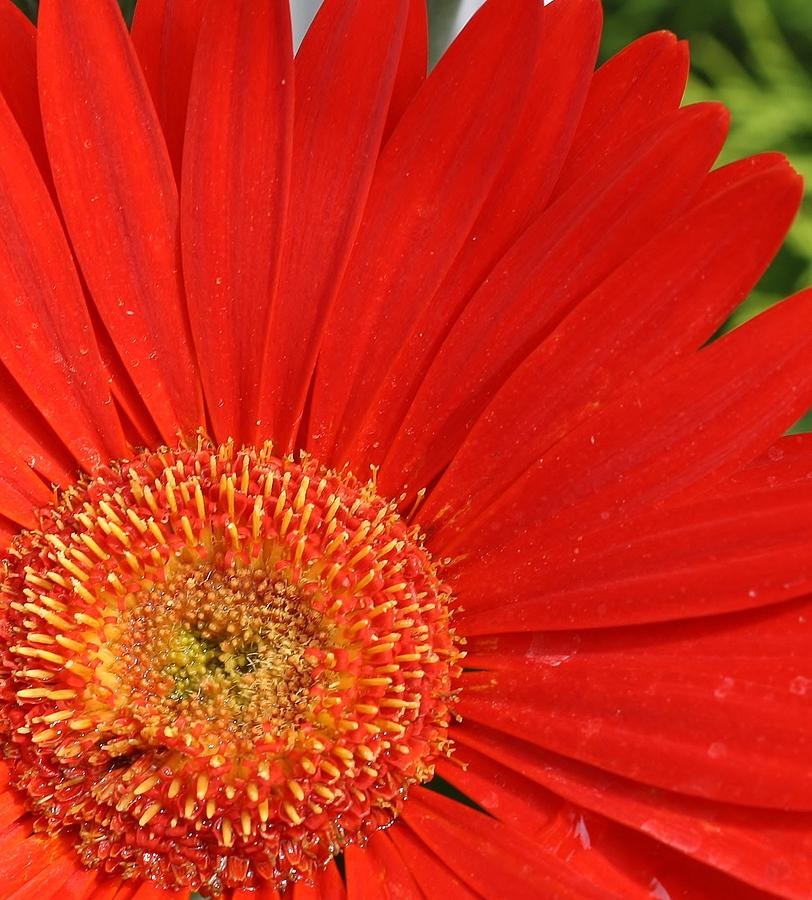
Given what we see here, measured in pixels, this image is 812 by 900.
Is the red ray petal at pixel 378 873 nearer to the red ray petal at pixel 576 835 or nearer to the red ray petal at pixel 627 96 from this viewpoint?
the red ray petal at pixel 576 835

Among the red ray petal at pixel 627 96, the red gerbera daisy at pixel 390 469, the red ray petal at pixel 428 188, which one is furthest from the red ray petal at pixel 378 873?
the red ray petal at pixel 627 96

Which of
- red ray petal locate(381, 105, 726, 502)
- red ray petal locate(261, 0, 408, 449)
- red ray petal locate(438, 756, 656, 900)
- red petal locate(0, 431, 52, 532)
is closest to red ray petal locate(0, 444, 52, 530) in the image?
red petal locate(0, 431, 52, 532)

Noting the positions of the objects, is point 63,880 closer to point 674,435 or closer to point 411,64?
point 674,435

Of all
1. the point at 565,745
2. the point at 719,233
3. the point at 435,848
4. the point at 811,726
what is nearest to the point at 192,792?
the point at 435,848

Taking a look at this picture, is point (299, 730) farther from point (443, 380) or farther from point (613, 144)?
point (613, 144)

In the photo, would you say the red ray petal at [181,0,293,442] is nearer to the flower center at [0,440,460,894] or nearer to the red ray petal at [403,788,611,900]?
the flower center at [0,440,460,894]

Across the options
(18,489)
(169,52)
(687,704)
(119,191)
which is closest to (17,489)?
(18,489)
